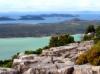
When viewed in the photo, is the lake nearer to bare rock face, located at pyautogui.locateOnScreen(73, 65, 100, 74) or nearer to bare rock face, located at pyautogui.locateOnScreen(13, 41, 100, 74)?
bare rock face, located at pyautogui.locateOnScreen(13, 41, 100, 74)

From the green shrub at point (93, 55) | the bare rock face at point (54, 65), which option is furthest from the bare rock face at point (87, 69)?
the green shrub at point (93, 55)

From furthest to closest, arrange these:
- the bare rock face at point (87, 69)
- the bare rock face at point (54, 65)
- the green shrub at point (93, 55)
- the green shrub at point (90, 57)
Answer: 1. the green shrub at point (90, 57)
2. the green shrub at point (93, 55)
3. the bare rock face at point (54, 65)
4. the bare rock face at point (87, 69)

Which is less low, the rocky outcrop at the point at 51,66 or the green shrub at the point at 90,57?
the green shrub at the point at 90,57

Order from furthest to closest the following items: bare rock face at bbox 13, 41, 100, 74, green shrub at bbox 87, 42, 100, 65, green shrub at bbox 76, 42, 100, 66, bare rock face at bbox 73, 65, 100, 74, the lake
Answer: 1. the lake
2. green shrub at bbox 76, 42, 100, 66
3. green shrub at bbox 87, 42, 100, 65
4. bare rock face at bbox 13, 41, 100, 74
5. bare rock face at bbox 73, 65, 100, 74

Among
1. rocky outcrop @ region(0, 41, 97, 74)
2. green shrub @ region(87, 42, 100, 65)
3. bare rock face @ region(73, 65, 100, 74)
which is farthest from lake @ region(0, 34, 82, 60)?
bare rock face @ region(73, 65, 100, 74)

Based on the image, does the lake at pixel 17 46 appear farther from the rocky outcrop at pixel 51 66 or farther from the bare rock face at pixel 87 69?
the bare rock face at pixel 87 69

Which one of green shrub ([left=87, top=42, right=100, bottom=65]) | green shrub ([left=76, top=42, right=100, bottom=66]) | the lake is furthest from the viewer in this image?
the lake

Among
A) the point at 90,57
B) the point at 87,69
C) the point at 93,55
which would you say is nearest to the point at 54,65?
the point at 90,57

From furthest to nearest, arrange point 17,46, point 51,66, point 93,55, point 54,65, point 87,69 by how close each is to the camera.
→ point 17,46
point 93,55
point 54,65
point 51,66
point 87,69

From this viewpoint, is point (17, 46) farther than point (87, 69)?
Yes

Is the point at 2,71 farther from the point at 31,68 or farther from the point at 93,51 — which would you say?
the point at 93,51

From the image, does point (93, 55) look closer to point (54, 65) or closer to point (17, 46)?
point (54, 65)

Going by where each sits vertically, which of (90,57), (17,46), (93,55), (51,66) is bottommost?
(17,46)

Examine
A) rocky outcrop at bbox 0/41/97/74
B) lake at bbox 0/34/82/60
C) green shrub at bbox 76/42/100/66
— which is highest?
green shrub at bbox 76/42/100/66
